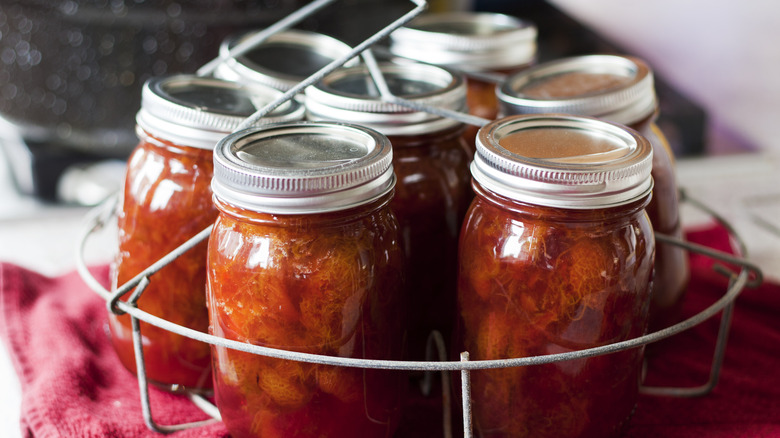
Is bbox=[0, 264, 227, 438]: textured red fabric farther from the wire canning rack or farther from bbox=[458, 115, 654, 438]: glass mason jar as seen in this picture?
bbox=[458, 115, 654, 438]: glass mason jar

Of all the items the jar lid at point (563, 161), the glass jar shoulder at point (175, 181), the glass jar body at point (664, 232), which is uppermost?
the jar lid at point (563, 161)

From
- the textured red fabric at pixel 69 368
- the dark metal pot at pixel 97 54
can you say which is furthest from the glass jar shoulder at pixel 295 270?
the dark metal pot at pixel 97 54

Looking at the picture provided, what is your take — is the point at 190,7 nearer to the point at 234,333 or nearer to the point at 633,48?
the point at 234,333

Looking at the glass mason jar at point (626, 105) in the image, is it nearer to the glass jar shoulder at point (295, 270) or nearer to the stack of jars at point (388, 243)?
the stack of jars at point (388, 243)

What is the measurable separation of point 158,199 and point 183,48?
0.48 metres

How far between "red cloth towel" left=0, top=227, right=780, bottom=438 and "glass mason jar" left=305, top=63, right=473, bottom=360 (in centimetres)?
10

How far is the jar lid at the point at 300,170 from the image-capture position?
16.0 inches

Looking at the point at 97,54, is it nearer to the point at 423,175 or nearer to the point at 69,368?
the point at 69,368

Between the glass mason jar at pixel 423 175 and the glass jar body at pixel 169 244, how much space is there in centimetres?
10

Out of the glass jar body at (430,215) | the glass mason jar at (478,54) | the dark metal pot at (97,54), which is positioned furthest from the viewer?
the dark metal pot at (97,54)

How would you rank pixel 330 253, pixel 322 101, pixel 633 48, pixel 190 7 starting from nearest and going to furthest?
pixel 330 253 < pixel 322 101 < pixel 190 7 < pixel 633 48

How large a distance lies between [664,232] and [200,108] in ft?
1.17

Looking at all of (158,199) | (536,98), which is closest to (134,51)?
(158,199)

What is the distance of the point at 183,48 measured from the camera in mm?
942
